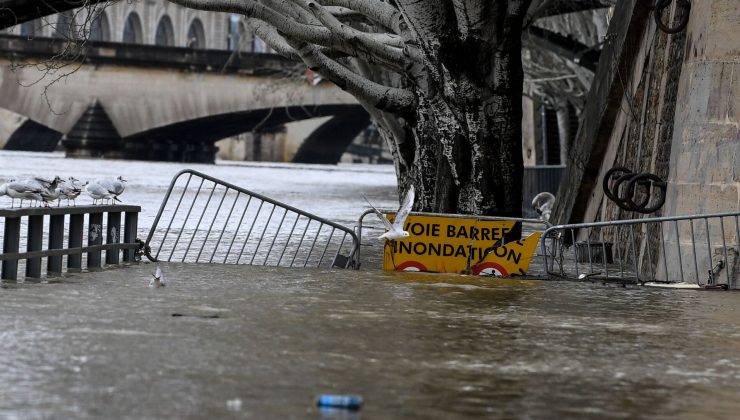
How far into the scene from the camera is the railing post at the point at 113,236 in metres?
14.6

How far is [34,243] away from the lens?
42.9ft

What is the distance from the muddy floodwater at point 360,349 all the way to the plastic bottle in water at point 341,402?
0.05m

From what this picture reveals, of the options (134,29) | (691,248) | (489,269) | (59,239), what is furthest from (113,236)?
(134,29)

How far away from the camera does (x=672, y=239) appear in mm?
14391

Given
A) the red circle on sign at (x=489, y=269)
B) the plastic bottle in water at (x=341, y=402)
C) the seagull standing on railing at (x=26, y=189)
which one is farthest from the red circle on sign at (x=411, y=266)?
the plastic bottle in water at (x=341, y=402)

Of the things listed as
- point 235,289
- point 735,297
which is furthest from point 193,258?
point 735,297

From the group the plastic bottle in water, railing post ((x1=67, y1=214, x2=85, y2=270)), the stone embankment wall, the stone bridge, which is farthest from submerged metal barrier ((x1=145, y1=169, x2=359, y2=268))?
the stone bridge

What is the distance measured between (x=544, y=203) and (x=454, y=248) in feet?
25.1

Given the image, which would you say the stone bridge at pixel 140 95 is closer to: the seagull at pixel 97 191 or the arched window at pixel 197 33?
the arched window at pixel 197 33

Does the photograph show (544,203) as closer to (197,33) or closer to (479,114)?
(479,114)

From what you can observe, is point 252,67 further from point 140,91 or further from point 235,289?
point 235,289

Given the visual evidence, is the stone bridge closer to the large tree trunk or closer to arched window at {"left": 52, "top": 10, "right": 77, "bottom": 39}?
arched window at {"left": 52, "top": 10, "right": 77, "bottom": 39}

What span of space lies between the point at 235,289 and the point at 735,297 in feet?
13.1

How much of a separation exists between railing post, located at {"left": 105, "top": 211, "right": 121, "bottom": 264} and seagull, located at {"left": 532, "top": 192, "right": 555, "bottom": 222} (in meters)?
7.48
